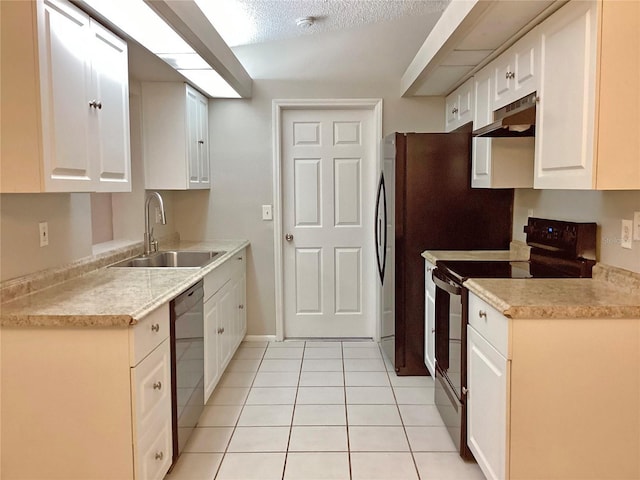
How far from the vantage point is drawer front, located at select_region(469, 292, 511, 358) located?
1.93m

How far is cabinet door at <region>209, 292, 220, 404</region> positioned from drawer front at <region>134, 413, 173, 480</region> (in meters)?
0.69

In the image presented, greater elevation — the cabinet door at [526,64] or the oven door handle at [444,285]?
the cabinet door at [526,64]

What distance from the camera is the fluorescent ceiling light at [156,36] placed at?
211cm

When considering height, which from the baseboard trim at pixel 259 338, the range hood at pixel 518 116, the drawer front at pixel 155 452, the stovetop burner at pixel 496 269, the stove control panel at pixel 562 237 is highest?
the range hood at pixel 518 116

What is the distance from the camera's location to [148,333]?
6.54 feet

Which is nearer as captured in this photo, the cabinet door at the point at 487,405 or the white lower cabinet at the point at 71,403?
the white lower cabinet at the point at 71,403

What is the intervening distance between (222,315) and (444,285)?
1.49 meters

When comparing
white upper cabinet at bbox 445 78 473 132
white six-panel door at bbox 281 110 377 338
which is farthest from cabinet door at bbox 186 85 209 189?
white upper cabinet at bbox 445 78 473 132

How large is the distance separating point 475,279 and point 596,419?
75cm

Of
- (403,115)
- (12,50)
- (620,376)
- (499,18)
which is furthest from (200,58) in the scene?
(620,376)

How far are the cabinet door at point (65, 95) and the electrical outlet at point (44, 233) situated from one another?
1.02 ft

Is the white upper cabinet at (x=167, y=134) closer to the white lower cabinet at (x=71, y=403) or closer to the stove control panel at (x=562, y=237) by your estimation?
the white lower cabinet at (x=71, y=403)

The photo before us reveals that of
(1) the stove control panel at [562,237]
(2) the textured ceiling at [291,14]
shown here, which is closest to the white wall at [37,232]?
(2) the textured ceiling at [291,14]

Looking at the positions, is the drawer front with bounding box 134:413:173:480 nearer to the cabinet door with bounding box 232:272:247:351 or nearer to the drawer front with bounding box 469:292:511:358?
the drawer front with bounding box 469:292:511:358
